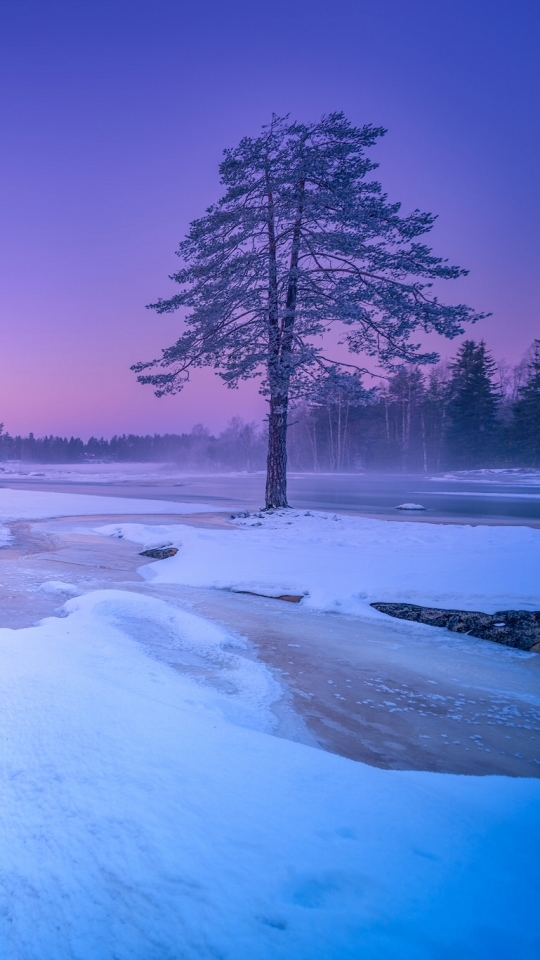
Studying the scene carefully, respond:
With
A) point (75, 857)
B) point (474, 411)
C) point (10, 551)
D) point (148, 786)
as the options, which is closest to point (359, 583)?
A: point (148, 786)

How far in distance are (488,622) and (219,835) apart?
4729 millimetres

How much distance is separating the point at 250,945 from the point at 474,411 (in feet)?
178

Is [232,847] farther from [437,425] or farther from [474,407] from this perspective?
[437,425]

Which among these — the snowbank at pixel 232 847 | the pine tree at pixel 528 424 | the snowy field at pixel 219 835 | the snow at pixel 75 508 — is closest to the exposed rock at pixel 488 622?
the snowy field at pixel 219 835

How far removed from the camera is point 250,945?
1.32 m

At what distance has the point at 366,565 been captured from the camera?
7.45 m

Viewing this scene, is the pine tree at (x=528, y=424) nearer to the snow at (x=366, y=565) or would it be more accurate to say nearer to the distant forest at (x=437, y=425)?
the distant forest at (x=437, y=425)

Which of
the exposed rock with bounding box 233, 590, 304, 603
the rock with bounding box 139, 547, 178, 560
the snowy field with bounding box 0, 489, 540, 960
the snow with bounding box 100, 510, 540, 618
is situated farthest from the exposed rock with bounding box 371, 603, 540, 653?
the rock with bounding box 139, 547, 178, 560

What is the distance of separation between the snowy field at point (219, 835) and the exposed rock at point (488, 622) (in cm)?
287

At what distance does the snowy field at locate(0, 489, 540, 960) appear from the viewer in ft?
4.47

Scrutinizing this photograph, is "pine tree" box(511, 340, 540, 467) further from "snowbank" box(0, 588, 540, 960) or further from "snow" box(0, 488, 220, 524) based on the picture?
"snowbank" box(0, 588, 540, 960)

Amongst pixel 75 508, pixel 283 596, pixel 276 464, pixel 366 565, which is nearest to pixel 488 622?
pixel 366 565

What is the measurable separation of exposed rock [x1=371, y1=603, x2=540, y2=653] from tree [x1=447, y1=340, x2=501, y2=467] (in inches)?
1943

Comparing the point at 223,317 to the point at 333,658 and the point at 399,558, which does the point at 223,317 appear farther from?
the point at 333,658
